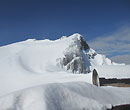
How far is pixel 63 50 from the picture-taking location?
24.9m

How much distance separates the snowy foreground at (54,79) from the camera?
7.54 ft

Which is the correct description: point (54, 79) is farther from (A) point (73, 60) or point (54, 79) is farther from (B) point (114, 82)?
(A) point (73, 60)

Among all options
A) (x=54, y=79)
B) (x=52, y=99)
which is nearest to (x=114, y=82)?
(x=54, y=79)

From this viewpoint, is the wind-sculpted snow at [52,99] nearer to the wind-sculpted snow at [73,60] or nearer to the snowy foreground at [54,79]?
the snowy foreground at [54,79]

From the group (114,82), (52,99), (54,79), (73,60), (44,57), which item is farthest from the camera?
(73,60)

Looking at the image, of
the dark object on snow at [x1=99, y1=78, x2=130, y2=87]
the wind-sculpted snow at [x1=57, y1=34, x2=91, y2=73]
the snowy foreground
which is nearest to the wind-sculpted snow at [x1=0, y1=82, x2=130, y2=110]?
the snowy foreground

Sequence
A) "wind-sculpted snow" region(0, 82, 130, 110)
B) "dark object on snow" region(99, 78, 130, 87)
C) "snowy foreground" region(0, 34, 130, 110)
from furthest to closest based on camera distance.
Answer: "dark object on snow" region(99, 78, 130, 87) < "snowy foreground" region(0, 34, 130, 110) < "wind-sculpted snow" region(0, 82, 130, 110)

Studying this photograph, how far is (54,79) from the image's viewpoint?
14477 millimetres

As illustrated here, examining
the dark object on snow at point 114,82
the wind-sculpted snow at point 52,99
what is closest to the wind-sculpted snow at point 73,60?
the dark object on snow at point 114,82

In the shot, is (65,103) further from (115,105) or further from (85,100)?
(115,105)

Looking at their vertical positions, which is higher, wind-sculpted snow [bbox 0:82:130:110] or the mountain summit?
the mountain summit

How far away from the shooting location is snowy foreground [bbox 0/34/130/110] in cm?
230

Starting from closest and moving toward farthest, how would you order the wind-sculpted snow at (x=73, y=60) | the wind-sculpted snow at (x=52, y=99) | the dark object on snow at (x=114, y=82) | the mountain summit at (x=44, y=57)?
the wind-sculpted snow at (x=52, y=99) → the dark object on snow at (x=114, y=82) → the mountain summit at (x=44, y=57) → the wind-sculpted snow at (x=73, y=60)

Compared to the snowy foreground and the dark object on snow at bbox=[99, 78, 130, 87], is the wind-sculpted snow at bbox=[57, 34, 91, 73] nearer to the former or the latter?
the snowy foreground
